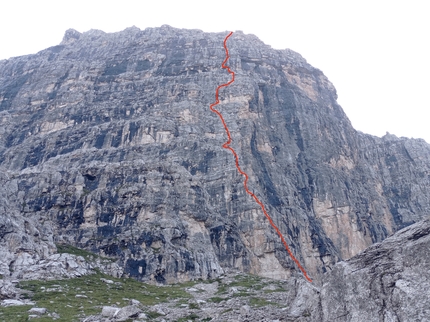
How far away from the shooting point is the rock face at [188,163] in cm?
8675

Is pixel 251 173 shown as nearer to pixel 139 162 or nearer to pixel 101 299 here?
pixel 139 162

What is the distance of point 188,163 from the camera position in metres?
106

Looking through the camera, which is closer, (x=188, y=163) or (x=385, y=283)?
(x=385, y=283)

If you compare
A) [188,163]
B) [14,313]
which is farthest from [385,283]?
[188,163]

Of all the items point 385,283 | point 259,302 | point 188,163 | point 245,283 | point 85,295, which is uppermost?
point 188,163

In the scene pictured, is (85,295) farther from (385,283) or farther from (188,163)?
(188,163)

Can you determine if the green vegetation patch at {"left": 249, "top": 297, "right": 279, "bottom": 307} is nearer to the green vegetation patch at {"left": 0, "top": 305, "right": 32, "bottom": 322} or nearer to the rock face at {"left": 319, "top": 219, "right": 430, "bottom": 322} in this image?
the rock face at {"left": 319, "top": 219, "right": 430, "bottom": 322}

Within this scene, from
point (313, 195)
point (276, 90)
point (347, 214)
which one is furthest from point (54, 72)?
point (347, 214)

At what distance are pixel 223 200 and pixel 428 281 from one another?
7687 centimetres

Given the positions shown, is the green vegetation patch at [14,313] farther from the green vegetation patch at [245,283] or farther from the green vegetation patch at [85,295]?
the green vegetation patch at [245,283]

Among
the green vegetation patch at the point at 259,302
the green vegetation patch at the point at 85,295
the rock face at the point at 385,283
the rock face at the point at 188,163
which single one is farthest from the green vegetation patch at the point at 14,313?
the rock face at the point at 385,283

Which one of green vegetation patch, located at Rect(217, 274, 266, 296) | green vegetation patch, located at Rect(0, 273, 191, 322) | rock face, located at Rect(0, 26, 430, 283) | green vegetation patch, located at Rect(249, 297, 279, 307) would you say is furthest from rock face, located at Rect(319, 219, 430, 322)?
rock face, located at Rect(0, 26, 430, 283)

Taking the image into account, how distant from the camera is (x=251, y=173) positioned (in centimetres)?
10656

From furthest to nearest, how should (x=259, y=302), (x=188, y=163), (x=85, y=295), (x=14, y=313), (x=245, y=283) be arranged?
(x=188, y=163)
(x=245, y=283)
(x=85, y=295)
(x=259, y=302)
(x=14, y=313)
